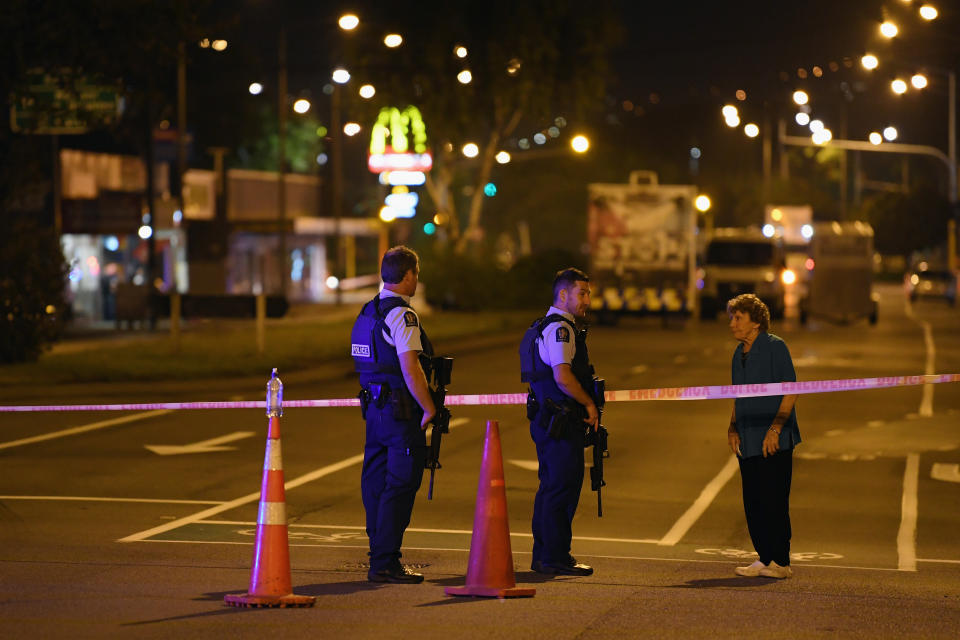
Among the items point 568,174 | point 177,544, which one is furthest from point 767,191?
point 177,544

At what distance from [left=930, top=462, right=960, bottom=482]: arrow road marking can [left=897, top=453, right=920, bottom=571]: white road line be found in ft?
0.51

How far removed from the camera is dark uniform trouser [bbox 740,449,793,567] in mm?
9125

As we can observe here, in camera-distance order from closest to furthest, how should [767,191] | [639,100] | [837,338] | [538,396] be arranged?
1. [538,396]
2. [837,338]
3. [639,100]
4. [767,191]

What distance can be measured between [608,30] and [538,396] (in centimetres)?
3930

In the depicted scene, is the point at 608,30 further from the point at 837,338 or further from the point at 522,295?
the point at 837,338

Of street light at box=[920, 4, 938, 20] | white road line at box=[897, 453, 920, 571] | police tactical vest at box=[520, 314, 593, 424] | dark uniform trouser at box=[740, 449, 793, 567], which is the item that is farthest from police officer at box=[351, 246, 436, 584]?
street light at box=[920, 4, 938, 20]

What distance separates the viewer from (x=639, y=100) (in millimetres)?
82625

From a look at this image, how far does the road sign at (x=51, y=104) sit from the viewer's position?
24.5 m

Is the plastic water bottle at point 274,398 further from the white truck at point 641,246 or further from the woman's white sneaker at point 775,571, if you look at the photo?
the white truck at point 641,246

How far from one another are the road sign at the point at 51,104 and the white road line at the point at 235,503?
11247 mm

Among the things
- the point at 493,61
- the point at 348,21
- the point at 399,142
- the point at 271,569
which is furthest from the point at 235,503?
the point at 399,142

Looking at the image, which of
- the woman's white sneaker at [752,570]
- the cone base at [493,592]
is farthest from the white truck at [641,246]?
the cone base at [493,592]

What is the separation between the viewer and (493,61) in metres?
45.8

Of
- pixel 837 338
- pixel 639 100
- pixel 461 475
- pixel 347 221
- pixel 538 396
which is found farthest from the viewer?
pixel 639 100
